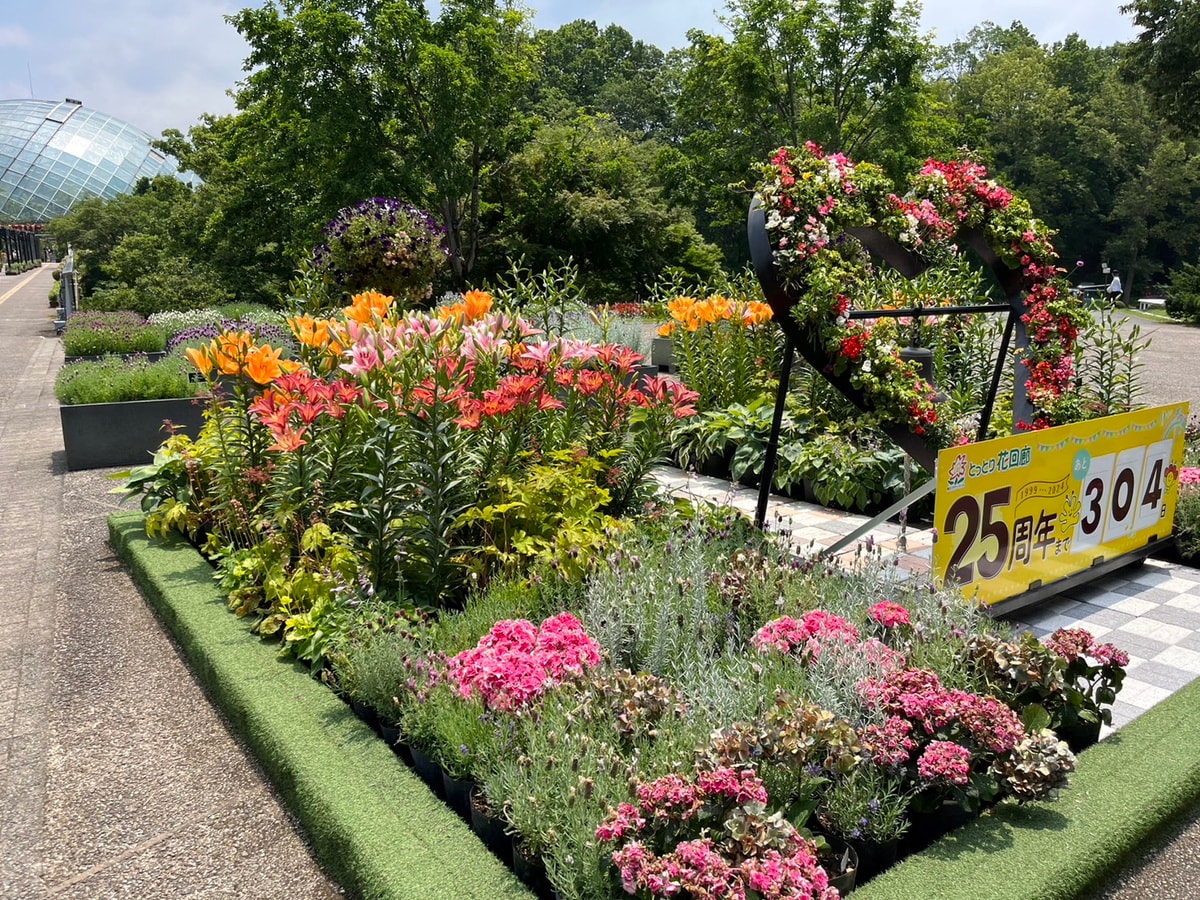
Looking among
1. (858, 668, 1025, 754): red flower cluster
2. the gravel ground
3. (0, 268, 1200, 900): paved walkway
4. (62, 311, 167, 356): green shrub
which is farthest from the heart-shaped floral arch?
(62, 311, 167, 356): green shrub

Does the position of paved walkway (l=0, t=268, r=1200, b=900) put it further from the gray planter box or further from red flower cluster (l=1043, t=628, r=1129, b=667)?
the gray planter box

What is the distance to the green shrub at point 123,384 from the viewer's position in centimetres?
858

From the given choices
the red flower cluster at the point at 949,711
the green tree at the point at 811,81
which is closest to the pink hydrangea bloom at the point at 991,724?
the red flower cluster at the point at 949,711

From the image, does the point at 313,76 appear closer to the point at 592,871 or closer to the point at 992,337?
the point at 992,337

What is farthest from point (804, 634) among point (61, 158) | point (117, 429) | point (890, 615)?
point (61, 158)

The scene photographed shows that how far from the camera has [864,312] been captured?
14.4 feet

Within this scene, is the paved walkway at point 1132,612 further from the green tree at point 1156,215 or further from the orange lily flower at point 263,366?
the green tree at point 1156,215

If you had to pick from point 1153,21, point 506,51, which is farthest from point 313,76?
point 1153,21

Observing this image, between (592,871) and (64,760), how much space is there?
7.39 feet

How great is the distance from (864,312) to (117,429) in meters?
7.21

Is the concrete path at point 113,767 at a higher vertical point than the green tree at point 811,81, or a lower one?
lower

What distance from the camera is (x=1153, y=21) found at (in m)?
25.9

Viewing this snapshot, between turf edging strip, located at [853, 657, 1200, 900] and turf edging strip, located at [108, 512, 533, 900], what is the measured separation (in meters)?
1.10

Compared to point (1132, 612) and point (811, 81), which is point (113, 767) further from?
point (811, 81)
